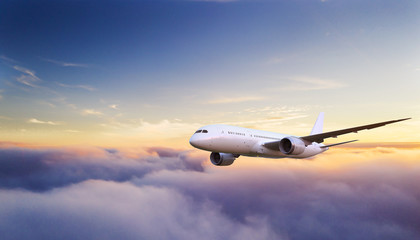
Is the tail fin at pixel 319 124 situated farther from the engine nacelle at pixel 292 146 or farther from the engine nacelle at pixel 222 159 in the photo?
the engine nacelle at pixel 222 159

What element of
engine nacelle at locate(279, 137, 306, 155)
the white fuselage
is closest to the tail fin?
the white fuselage

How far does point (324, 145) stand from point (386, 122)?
15615 mm

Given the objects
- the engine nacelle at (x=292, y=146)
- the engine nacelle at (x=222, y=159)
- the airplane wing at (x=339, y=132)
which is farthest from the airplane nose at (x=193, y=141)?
the airplane wing at (x=339, y=132)

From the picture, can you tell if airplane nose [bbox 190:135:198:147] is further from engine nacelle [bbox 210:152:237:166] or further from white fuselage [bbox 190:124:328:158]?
engine nacelle [bbox 210:152:237:166]

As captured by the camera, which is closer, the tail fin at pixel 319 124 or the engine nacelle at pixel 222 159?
the engine nacelle at pixel 222 159

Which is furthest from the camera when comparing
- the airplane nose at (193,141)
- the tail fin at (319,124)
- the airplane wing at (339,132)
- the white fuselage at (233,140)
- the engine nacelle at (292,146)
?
the tail fin at (319,124)

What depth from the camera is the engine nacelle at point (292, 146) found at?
30.2m

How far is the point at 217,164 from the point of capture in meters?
35.9

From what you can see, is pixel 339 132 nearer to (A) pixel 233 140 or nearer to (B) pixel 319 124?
(A) pixel 233 140

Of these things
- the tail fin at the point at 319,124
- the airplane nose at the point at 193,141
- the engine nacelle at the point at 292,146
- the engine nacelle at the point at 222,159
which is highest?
the tail fin at the point at 319,124

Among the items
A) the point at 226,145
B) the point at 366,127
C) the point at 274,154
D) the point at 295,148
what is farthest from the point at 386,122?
the point at 226,145

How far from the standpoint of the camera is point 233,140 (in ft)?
98.3

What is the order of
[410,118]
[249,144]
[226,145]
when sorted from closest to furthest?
[410,118] → [226,145] → [249,144]

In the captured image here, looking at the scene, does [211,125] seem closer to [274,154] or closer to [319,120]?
[274,154]
